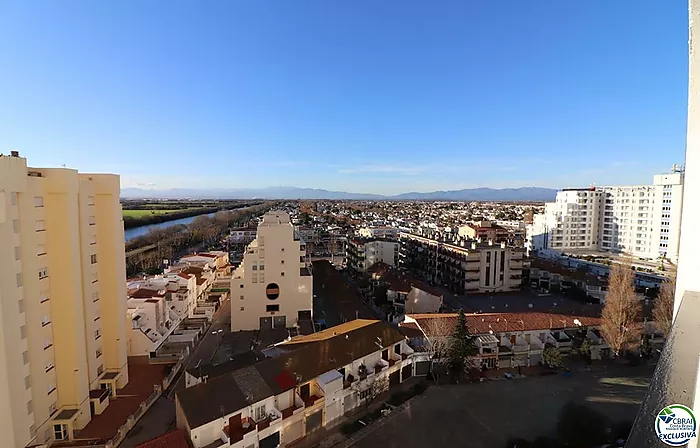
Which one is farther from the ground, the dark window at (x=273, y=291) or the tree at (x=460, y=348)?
the dark window at (x=273, y=291)

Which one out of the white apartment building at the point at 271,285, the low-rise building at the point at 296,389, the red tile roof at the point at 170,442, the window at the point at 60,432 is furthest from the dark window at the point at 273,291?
the red tile roof at the point at 170,442

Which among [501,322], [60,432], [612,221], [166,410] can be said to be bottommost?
[166,410]

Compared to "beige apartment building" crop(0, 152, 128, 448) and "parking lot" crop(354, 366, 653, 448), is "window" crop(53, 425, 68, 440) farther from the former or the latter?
"parking lot" crop(354, 366, 653, 448)

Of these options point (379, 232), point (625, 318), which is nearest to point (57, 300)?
point (625, 318)

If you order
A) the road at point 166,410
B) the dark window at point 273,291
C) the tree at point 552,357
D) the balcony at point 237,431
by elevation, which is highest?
the dark window at point 273,291

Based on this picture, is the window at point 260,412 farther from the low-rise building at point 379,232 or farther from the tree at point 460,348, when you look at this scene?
the low-rise building at point 379,232

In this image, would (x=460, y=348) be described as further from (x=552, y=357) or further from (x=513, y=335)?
(x=552, y=357)
